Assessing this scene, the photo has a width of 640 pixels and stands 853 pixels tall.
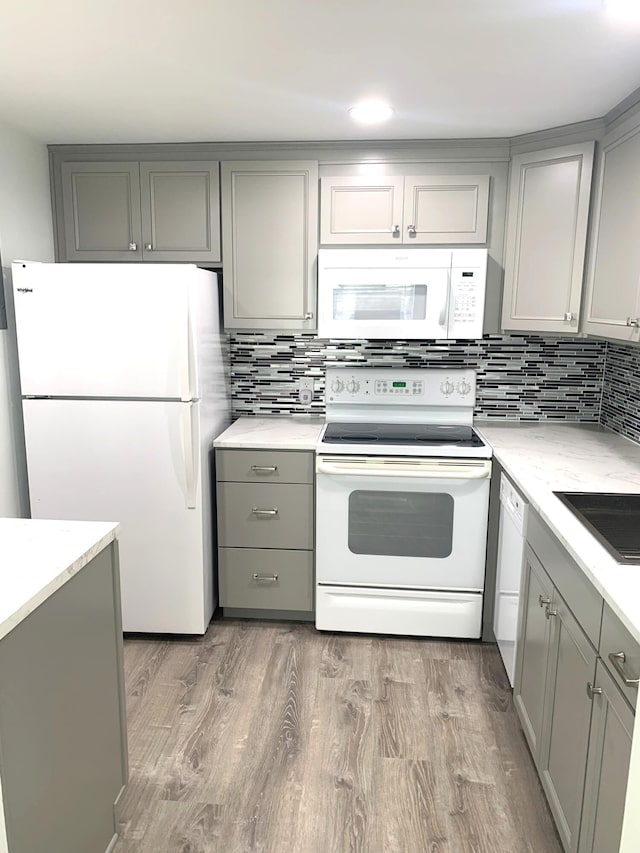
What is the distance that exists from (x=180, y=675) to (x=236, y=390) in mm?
1486

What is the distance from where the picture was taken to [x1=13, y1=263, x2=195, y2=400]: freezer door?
2527 millimetres

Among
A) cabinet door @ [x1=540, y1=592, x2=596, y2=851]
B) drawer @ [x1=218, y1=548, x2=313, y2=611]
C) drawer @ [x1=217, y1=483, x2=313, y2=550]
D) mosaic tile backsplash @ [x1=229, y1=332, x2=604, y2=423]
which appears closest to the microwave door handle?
mosaic tile backsplash @ [x1=229, y1=332, x2=604, y2=423]

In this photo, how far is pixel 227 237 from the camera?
9.72 feet

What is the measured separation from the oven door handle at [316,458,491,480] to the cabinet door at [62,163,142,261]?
4.55 ft

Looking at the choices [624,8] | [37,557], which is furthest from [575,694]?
[624,8]

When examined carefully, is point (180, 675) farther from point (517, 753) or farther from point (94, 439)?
point (517, 753)

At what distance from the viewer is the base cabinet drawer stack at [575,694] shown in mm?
1277

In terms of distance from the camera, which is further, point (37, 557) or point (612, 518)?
point (612, 518)

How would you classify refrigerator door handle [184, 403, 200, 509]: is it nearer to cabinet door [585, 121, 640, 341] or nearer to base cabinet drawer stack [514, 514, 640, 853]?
base cabinet drawer stack [514, 514, 640, 853]

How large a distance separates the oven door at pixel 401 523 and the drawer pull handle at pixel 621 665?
4.60 feet

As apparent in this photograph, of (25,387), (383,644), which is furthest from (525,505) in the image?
(25,387)

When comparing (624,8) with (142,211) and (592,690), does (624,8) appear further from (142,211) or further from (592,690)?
(142,211)

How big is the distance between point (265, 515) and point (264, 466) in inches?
9.1

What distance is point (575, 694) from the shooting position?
156 cm
